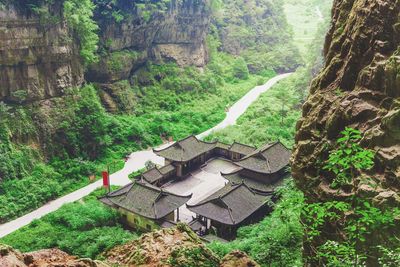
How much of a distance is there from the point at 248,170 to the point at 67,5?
70.0ft

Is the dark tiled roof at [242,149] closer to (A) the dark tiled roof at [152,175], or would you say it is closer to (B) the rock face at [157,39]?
(A) the dark tiled roof at [152,175]

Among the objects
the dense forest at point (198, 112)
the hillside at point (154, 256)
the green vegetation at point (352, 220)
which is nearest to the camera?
the green vegetation at point (352, 220)

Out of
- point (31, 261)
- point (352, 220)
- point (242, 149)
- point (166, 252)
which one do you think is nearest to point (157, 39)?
point (242, 149)

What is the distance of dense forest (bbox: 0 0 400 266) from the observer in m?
10.1

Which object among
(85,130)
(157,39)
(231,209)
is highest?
(157,39)

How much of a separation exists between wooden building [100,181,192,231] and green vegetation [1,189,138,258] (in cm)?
90

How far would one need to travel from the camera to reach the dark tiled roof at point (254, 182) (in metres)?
31.0

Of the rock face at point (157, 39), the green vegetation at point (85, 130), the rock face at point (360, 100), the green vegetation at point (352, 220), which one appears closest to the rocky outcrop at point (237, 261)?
the green vegetation at point (352, 220)

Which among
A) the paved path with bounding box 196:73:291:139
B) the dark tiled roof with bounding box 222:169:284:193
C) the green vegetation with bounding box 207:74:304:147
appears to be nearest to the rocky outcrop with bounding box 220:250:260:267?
the dark tiled roof with bounding box 222:169:284:193

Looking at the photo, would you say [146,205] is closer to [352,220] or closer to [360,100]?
[360,100]

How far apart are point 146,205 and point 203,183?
8.51 metres

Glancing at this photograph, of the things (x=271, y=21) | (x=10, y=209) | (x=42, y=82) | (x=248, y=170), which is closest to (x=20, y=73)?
(x=42, y=82)

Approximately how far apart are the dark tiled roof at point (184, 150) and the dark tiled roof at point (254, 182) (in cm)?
457

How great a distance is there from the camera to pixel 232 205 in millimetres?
27188
